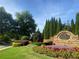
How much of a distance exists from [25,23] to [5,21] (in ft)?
29.2

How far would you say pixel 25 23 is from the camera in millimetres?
60688

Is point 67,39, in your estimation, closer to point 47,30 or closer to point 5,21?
point 47,30

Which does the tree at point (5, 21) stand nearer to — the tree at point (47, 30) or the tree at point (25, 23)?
the tree at point (25, 23)

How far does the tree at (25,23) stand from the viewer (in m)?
59.9

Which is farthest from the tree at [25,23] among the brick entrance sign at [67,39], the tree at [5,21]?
the brick entrance sign at [67,39]

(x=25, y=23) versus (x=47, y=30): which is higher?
(x=25, y=23)

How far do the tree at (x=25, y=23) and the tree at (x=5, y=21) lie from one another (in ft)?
17.0

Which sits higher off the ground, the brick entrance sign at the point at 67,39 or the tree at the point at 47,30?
the tree at the point at 47,30

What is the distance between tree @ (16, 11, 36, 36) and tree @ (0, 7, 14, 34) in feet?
17.0

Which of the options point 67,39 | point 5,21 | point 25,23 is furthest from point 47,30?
point 25,23

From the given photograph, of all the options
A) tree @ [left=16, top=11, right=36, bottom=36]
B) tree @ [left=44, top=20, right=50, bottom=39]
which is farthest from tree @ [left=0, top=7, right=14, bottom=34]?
tree @ [left=44, top=20, right=50, bottom=39]

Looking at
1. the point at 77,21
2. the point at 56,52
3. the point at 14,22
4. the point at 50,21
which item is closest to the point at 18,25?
the point at 14,22

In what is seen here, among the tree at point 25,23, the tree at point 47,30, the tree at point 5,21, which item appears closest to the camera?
the tree at point 47,30

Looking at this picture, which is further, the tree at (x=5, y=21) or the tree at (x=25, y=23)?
the tree at (x=25, y=23)
